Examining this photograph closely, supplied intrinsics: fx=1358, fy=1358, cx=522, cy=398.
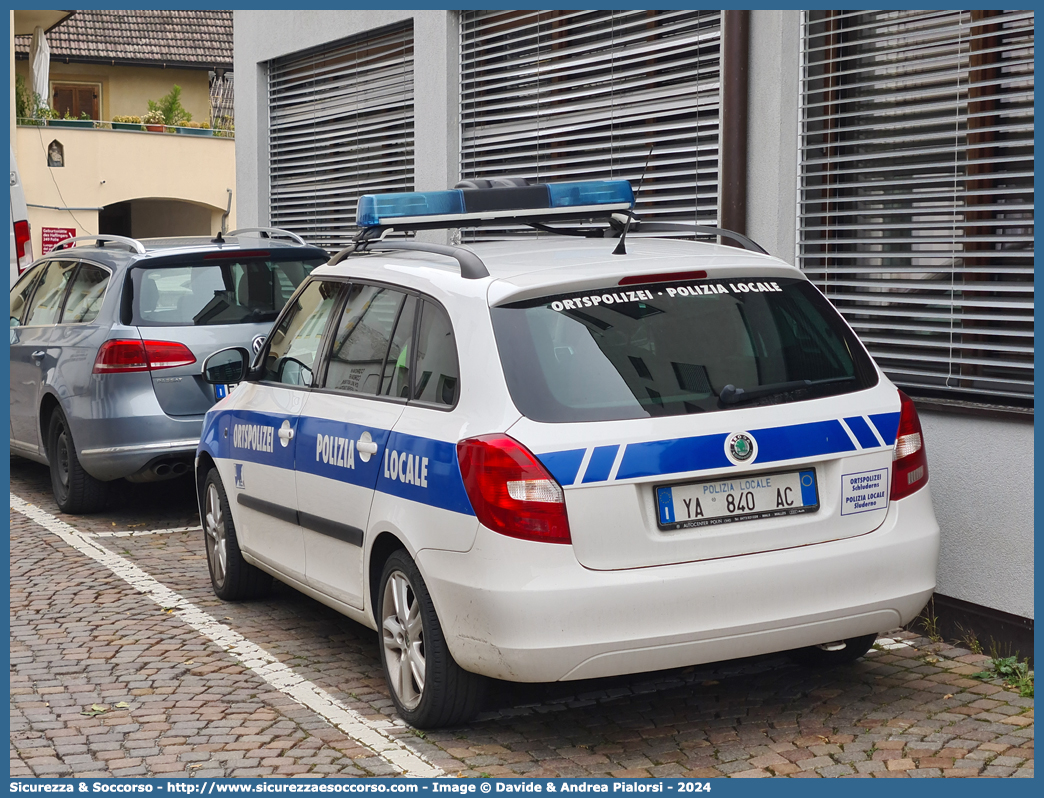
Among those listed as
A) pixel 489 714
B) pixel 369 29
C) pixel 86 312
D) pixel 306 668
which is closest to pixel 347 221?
pixel 369 29

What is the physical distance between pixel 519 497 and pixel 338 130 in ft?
30.3

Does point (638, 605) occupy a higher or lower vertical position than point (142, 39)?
lower

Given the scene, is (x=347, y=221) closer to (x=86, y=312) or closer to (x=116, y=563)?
(x=86, y=312)

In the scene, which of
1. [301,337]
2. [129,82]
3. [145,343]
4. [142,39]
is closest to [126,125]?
[129,82]

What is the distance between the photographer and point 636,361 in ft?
14.6

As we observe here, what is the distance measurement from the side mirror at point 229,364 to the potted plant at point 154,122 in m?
26.5

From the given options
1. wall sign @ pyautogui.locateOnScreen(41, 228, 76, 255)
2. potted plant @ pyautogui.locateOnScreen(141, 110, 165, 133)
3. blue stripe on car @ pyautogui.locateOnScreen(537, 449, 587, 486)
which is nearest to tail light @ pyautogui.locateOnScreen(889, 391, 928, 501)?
blue stripe on car @ pyautogui.locateOnScreen(537, 449, 587, 486)

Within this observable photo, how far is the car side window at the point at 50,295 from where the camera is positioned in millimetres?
9414

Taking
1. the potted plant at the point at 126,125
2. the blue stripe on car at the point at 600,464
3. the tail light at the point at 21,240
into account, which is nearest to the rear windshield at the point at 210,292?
the blue stripe on car at the point at 600,464

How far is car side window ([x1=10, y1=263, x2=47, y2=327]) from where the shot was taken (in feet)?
33.3

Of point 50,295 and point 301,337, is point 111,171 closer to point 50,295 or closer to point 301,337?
point 50,295

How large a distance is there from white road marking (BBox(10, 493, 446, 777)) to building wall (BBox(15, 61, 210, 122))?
31.5 metres

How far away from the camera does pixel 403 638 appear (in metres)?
4.82

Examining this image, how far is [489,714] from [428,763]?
522 millimetres
